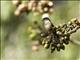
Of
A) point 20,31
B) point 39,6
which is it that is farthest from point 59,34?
point 20,31

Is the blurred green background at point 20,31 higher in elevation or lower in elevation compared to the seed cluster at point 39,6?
lower

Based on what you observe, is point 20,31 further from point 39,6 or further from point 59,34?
point 59,34

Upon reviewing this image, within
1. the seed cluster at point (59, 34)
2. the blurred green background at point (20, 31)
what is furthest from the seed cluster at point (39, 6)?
the blurred green background at point (20, 31)

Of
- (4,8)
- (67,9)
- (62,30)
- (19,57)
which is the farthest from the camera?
(4,8)

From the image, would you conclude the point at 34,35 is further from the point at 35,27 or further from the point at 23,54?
the point at 23,54

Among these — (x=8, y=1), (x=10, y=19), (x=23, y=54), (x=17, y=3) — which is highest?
(x=17, y=3)

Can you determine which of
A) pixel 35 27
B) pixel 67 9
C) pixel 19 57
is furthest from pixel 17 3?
pixel 19 57

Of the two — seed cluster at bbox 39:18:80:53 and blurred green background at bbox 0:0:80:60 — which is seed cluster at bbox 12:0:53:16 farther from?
blurred green background at bbox 0:0:80:60

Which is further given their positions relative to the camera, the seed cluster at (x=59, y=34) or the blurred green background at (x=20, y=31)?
the blurred green background at (x=20, y=31)

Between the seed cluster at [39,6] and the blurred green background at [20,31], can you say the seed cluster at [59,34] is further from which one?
the blurred green background at [20,31]
